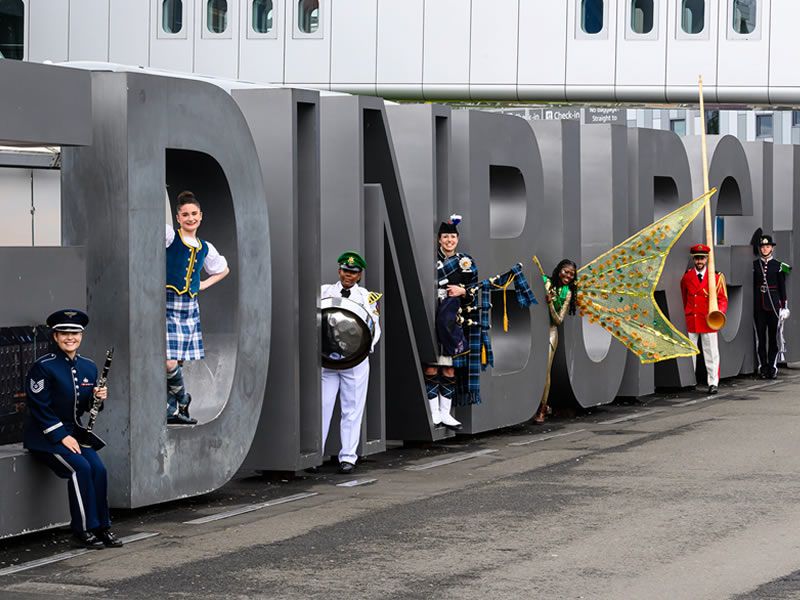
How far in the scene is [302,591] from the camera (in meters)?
8.50

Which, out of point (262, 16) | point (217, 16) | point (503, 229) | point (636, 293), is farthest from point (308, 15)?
point (503, 229)

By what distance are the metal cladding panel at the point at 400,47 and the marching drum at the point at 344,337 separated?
1881 centimetres

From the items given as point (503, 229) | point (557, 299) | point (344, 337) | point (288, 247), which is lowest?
point (344, 337)

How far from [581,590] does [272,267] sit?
4927 mm

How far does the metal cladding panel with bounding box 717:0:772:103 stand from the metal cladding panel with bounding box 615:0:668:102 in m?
1.08

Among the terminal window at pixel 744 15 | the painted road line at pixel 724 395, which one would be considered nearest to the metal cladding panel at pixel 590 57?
the terminal window at pixel 744 15

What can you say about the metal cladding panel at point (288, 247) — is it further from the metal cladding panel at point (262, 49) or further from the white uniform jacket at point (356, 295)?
the metal cladding panel at point (262, 49)

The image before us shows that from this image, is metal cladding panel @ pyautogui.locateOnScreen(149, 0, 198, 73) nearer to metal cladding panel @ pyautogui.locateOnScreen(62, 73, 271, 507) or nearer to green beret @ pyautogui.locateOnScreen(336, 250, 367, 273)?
green beret @ pyautogui.locateOnScreen(336, 250, 367, 273)

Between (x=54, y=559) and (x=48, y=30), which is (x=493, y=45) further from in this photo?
(x=54, y=559)

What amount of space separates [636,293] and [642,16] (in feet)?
47.6

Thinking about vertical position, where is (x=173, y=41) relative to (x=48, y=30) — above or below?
below

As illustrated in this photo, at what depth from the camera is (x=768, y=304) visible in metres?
21.1

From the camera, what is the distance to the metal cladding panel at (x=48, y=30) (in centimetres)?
3231

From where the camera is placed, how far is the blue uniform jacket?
966cm
